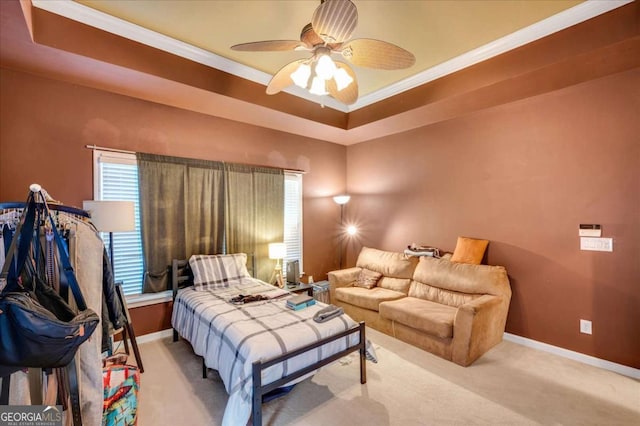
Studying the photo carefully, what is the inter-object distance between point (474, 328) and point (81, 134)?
4.33 metres

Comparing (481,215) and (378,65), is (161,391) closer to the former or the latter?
(378,65)

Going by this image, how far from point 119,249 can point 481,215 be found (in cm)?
430

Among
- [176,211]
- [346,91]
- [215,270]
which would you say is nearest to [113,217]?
[176,211]

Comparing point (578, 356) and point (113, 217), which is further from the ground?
point (113, 217)

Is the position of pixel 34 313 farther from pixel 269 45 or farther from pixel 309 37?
pixel 309 37

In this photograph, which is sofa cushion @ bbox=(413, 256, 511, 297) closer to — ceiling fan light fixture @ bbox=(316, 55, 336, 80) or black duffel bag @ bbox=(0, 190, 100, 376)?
ceiling fan light fixture @ bbox=(316, 55, 336, 80)

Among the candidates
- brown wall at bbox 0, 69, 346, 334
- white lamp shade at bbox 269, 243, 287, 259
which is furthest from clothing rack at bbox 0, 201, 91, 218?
white lamp shade at bbox 269, 243, 287, 259

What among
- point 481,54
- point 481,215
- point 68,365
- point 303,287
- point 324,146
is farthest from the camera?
point 324,146

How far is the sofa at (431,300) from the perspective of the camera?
282 cm

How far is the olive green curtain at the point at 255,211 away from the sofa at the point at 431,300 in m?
1.05

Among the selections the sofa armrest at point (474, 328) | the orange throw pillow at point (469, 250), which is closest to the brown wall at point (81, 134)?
the orange throw pillow at point (469, 250)

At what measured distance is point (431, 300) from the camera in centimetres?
354

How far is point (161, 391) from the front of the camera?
240cm

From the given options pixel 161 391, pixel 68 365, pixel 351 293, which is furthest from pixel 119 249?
pixel 351 293
